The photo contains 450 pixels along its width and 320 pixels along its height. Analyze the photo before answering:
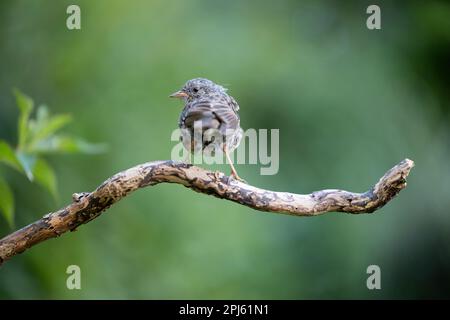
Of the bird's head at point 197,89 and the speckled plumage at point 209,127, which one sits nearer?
the speckled plumage at point 209,127

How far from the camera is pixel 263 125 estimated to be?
6.75 meters

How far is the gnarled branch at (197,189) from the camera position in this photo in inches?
116

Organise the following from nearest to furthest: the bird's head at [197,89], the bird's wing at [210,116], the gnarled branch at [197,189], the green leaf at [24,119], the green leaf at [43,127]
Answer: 1. the gnarled branch at [197,189]
2. the green leaf at [24,119]
3. the bird's wing at [210,116]
4. the green leaf at [43,127]
5. the bird's head at [197,89]

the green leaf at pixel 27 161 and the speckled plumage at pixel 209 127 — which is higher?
the speckled plumage at pixel 209 127

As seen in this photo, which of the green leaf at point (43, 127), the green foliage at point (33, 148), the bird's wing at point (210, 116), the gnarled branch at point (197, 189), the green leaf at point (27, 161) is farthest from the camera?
the green leaf at point (43, 127)

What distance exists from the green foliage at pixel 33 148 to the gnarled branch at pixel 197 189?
0.88ft

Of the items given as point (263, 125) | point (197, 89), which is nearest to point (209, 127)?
point (197, 89)

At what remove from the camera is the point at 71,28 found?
674cm

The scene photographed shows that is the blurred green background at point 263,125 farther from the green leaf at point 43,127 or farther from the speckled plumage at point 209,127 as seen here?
the speckled plumage at point 209,127

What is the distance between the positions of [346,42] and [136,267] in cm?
330

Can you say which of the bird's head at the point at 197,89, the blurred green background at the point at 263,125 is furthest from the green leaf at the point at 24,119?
the blurred green background at the point at 263,125

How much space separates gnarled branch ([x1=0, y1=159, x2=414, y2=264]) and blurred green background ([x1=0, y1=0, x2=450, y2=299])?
10.2ft

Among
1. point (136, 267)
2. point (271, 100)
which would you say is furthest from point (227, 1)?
point (136, 267)

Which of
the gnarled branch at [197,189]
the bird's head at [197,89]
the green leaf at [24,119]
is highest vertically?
the bird's head at [197,89]
